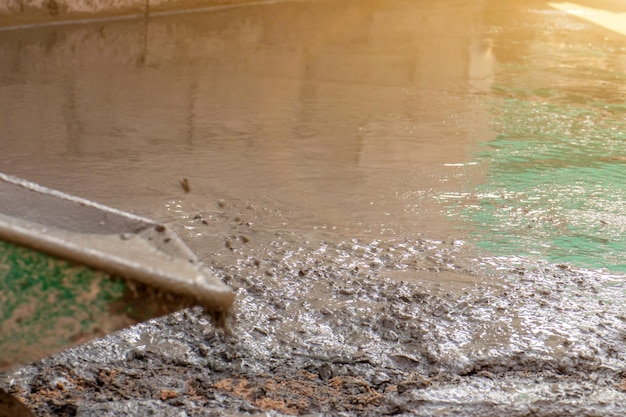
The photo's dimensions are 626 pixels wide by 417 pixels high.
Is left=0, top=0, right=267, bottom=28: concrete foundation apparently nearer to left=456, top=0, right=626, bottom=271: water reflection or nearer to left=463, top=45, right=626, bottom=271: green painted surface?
left=456, top=0, right=626, bottom=271: water reflection

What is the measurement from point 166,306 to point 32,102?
15.4 feet

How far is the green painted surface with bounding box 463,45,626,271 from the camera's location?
420 centimetres

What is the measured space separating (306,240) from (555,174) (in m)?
2.00

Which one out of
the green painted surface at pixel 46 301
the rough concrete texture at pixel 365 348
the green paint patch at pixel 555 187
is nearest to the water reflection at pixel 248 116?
the green paint patch at pixel 555 187

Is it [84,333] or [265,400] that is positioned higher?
[84,333]

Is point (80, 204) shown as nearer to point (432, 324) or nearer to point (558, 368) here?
point (432, 324)

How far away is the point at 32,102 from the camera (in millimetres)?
6223

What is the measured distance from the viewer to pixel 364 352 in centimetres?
305

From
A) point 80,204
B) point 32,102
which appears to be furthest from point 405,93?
point 80,204

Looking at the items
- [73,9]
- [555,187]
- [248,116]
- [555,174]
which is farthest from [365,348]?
[73,9]

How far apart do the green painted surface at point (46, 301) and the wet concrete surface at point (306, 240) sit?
724 millimetres

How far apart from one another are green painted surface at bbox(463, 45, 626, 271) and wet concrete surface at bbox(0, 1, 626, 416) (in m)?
0.16

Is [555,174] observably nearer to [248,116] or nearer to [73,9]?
[248,116]

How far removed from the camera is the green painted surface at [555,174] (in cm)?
420
